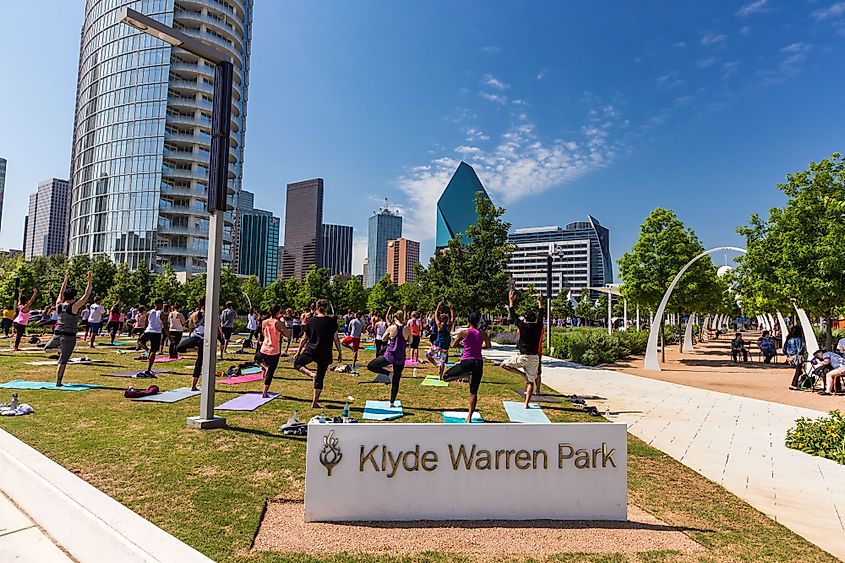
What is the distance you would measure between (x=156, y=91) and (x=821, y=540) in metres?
81.6

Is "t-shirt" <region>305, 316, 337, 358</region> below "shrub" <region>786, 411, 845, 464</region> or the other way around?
the other way around

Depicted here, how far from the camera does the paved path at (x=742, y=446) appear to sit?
5156mm

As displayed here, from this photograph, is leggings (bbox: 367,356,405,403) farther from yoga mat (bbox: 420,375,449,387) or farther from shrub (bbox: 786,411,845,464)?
shrub (bbox: 786,411,845,464)

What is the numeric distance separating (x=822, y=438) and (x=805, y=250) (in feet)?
48.8

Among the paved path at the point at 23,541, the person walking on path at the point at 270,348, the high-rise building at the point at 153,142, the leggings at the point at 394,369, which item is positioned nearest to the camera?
the paved path at the point at 23,541

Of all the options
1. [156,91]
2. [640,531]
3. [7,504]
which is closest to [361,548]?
[640,531]

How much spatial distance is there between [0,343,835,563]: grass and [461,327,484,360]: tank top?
1332mm

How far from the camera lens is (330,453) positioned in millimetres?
4402

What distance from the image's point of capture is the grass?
398 centimetres

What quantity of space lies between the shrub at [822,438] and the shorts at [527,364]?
4254mm

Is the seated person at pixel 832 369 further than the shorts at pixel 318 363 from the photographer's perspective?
Yes

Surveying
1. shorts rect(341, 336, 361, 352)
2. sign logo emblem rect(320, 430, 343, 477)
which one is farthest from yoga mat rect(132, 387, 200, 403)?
shorts rect(341, 336, 361, 352)

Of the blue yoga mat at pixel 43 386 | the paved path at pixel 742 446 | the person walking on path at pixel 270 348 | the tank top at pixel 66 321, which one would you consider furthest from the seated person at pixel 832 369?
the tank top at pixel 66 321

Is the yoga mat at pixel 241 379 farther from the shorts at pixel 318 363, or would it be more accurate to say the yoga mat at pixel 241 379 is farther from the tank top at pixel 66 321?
the shorts at pixel 318 363
